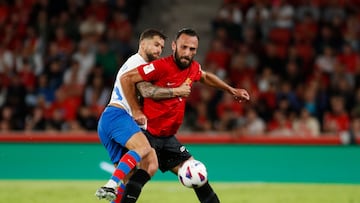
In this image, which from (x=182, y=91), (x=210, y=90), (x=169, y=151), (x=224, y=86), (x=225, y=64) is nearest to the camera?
(x=182, y=91)

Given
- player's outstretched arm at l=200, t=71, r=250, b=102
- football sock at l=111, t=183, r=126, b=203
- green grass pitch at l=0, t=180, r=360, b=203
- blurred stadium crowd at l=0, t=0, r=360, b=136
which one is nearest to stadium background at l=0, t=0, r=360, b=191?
blurred stadium crowd at l=0, t=0, r=360, b=136

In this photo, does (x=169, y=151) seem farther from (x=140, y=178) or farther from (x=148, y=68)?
(x=148, y=68)

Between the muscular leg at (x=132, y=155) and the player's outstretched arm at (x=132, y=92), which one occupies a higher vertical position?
the player's outstretched arm at (x=132, y=92)

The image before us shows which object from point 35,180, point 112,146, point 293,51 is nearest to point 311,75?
point 293,51

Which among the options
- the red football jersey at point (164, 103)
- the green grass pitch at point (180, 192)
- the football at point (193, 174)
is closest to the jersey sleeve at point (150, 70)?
the red football jersey at point (164, 103)

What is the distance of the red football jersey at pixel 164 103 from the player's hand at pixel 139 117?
0.13 ft

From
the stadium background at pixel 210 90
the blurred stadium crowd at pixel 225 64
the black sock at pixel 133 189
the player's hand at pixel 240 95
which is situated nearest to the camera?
the black sock at pixel 133 189

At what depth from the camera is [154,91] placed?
7.68m

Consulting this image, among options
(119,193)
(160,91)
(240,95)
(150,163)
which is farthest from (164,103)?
(119,193)

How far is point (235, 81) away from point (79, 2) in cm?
400

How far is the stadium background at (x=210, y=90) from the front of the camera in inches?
508

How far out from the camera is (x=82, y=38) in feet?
53.1

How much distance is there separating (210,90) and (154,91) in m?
7.02

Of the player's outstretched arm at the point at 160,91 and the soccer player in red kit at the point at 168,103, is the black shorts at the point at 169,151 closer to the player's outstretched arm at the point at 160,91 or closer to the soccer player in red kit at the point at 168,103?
the soccer player in red kit at the point at 168,103
